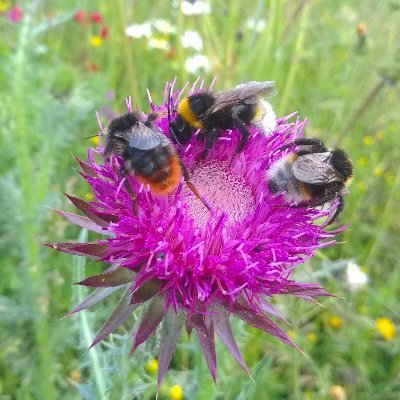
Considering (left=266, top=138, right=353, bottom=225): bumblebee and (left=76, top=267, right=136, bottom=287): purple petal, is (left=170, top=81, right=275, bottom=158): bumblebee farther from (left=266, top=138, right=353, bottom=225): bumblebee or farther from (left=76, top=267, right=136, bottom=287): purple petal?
(left=76, top=267, right=136, bottom=287): purple petal

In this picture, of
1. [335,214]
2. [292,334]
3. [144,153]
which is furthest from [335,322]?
[144,153]

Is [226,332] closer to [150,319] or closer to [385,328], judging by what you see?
[150,319]

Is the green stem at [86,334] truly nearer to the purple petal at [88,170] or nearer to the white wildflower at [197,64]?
the purple petal at [88,170]

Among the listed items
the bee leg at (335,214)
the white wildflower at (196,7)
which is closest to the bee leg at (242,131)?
the bee leg at (335,214)

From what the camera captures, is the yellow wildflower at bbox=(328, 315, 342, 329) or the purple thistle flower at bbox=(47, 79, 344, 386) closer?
the purple thistle flower at bbox=(47, 79, 344, 386)

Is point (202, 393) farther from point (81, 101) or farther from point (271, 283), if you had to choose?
point (81, 101)

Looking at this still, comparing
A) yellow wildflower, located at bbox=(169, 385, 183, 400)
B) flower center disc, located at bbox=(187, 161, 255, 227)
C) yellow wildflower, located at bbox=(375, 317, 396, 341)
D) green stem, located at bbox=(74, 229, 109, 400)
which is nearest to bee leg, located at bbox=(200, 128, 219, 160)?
flower center disc, located at bbox=(187, 161, 255, 227)

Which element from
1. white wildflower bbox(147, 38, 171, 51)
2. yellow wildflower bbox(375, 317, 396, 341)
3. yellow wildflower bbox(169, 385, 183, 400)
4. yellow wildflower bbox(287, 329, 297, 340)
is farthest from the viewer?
white wildflower bbox(147, 38, 171, 51)

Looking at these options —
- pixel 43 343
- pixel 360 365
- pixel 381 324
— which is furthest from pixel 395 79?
pixel 43 343
